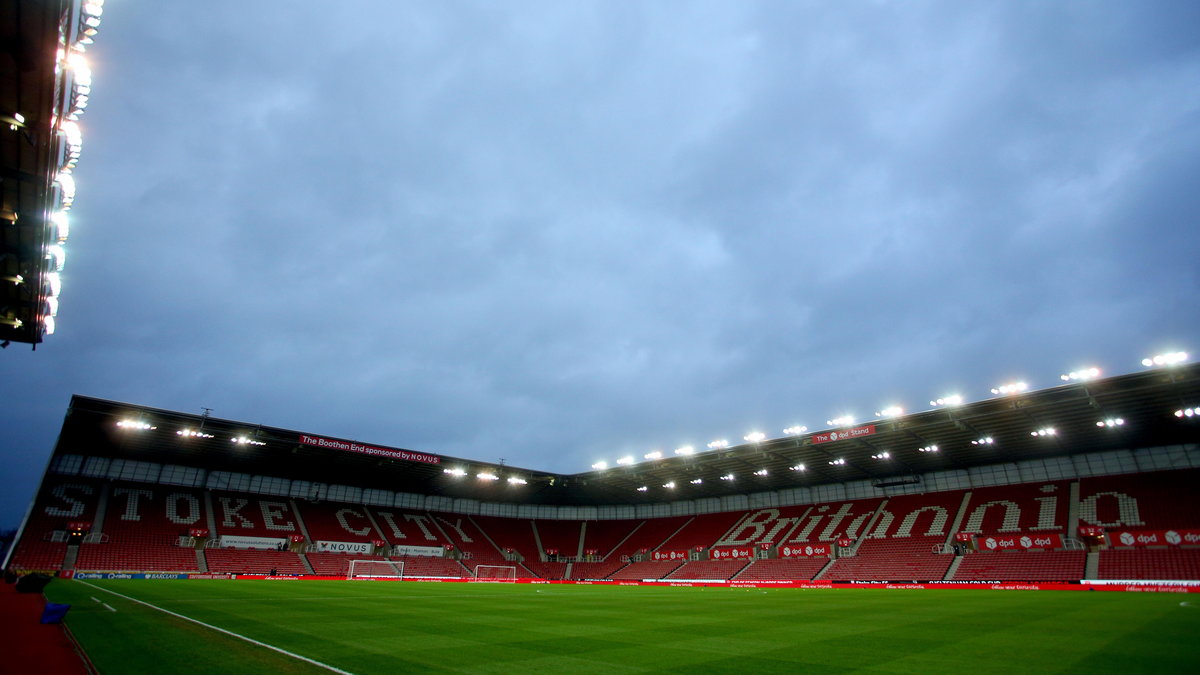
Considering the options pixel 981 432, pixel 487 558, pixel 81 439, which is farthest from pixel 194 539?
pixel 981 432

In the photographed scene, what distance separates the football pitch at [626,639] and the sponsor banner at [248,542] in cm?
3264

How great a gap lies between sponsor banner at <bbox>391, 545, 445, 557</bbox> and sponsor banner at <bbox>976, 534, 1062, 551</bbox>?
4920 cm

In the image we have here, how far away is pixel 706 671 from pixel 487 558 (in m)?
56.5

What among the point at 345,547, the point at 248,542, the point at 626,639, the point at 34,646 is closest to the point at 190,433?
the point at 248,542

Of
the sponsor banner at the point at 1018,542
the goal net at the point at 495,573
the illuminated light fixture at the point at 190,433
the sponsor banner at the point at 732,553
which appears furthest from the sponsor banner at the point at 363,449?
the sponsor banner at the point at 1018,542

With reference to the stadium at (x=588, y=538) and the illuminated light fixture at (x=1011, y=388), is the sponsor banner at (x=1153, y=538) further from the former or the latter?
Answer: the illuminated light fixture at (x=1011, y=388)

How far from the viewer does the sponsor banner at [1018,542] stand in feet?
121

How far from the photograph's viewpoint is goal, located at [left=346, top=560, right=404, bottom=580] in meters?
47.7

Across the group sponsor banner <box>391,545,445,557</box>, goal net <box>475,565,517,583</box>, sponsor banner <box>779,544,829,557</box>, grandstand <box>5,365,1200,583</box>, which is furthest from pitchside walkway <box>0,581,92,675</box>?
sponsor banner <box>779,544,829,557</box>

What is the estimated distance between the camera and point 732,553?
5328 centimetres

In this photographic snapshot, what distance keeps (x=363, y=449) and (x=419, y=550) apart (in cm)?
1497

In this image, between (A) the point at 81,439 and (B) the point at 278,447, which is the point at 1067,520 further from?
(A) the point at 81,439

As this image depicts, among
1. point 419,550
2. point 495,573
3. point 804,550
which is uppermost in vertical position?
point 804,550

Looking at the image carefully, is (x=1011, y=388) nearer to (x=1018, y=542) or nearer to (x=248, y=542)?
(x=1018, y=542)
